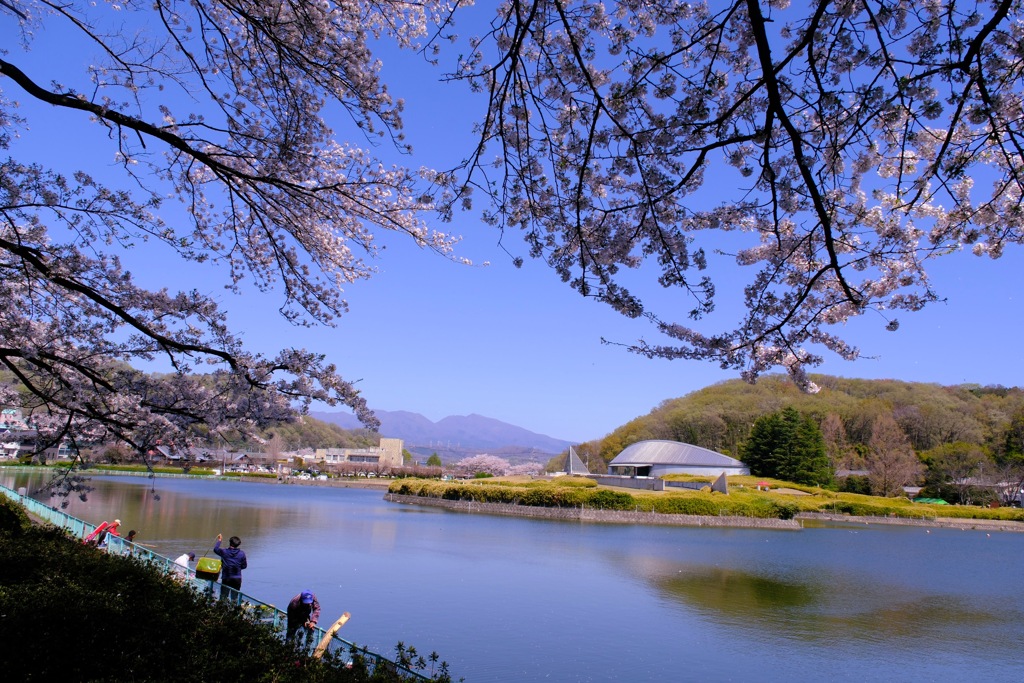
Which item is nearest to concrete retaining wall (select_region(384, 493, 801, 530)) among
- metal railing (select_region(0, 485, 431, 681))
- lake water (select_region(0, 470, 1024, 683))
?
lake water (select_region(0, 470, 1024, 683))

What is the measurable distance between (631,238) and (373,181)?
7.32 ft

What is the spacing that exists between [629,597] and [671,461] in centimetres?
4235

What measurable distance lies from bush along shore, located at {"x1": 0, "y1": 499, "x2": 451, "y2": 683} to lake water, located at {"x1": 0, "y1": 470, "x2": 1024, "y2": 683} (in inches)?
107

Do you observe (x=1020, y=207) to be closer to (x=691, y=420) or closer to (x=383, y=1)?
(x=383, y=1)

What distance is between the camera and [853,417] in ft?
217

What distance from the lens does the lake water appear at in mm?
8688

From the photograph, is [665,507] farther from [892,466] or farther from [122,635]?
[122,635]

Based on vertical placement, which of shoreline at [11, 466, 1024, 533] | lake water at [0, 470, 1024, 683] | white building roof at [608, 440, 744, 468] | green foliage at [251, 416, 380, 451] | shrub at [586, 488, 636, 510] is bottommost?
shoreline at [11, 466, 1024, 533]

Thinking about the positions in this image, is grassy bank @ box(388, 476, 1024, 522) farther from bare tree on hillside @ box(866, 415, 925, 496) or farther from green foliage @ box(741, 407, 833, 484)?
green foliage @ box(741, 407, 833, 484)

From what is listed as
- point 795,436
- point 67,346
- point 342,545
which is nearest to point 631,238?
point 67,346

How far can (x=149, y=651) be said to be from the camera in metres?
3.54

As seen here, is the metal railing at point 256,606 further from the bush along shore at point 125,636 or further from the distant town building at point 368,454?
the distant town building at point 368,454

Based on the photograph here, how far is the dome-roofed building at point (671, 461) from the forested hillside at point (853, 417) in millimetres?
8865

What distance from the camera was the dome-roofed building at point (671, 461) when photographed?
52.5m
